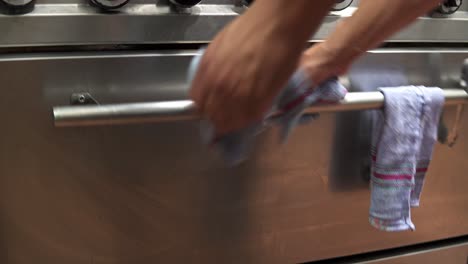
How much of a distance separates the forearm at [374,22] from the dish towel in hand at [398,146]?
153 mm

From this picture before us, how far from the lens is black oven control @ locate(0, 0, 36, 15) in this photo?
1.34 ft

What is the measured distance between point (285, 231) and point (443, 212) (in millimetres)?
236

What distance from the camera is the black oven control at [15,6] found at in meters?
0.41

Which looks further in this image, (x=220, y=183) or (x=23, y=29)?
(x=220, y=183)

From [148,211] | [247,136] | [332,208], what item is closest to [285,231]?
[332,208]

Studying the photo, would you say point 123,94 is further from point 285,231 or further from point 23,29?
point 285,231

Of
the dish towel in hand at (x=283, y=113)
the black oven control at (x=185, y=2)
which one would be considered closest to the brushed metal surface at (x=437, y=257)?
the dish towel in hand at (x=283, y=113)

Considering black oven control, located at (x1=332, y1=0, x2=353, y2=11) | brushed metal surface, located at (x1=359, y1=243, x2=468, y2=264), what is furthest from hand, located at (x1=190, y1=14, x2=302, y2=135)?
brushed metal surface, located at (x1=359, y1=243, x2=468, y2=264)

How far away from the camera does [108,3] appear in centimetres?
43

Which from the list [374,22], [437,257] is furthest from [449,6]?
[437,257]

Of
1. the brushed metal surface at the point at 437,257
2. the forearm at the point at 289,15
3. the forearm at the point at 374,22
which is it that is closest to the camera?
the forearm at the point at 289,15

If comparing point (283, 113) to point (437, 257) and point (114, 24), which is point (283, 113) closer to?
point (114, 24)

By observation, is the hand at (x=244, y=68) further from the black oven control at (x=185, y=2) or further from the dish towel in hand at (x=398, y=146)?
the dish towel in hand at (x=398, y=146)

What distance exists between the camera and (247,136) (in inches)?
12.1
